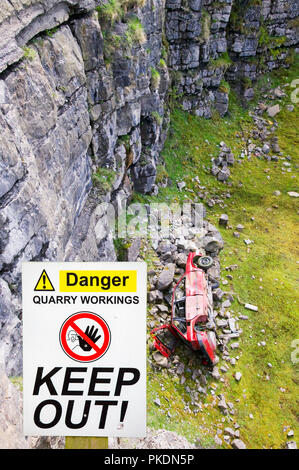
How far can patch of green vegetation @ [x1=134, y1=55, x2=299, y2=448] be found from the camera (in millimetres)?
10164

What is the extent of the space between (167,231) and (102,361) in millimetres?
13370

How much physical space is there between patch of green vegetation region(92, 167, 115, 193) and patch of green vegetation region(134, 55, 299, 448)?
4.44m

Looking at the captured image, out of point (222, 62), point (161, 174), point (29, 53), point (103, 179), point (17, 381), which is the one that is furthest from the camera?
point (222, 62)

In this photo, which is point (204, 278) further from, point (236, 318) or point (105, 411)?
point (105, 411)

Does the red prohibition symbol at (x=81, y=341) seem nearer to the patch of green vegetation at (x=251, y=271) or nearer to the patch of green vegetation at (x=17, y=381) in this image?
the patch of green vegetation at (x=17, y=381)

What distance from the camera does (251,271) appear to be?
15203 mm

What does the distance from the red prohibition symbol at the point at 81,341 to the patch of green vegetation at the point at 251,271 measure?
7.53m

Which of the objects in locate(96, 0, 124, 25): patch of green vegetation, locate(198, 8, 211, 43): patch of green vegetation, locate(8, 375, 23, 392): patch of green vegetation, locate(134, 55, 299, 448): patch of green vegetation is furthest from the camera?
locate(198, 8, 211, 43): patch of green vegetation

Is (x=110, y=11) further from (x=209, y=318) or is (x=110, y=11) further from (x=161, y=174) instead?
(x=209, y=318)

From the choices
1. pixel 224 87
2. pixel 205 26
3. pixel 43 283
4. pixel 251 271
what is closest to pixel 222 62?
pixel 224 87

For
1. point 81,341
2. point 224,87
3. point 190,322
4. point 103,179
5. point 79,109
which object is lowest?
point 190,322

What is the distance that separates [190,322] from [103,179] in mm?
5384

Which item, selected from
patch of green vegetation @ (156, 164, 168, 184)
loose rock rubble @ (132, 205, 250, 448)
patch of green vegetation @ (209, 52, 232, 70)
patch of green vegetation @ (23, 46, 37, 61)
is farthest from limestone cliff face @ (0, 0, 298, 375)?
loose rock rubble @ (132, 205, 250, 448)

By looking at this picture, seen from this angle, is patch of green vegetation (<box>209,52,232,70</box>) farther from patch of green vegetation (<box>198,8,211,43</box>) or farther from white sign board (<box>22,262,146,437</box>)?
white sign board (<box>22,262,146,437</box>)
